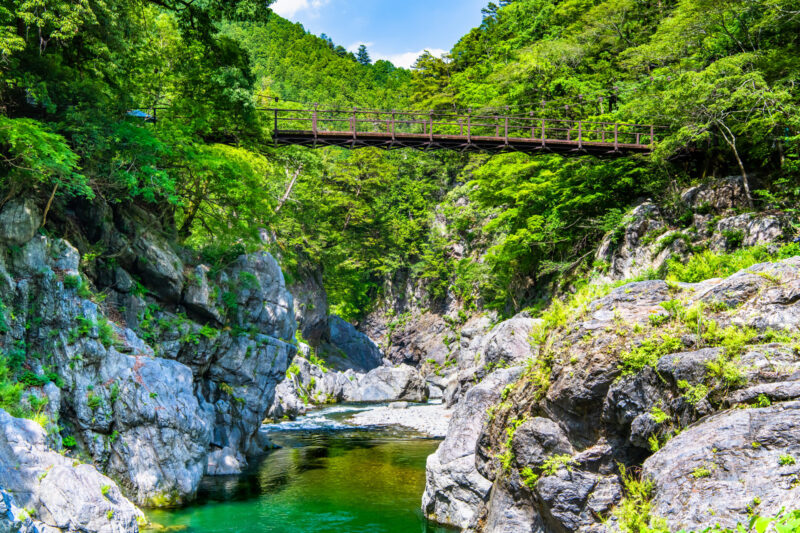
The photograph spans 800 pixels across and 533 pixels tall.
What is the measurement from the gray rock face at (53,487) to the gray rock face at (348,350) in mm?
28834

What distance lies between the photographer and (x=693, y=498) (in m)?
5.05

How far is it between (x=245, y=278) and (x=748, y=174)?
16.1m

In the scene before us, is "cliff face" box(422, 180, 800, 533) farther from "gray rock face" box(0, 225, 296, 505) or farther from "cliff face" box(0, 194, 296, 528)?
"cliff face" box(0, 194, 296, 528)

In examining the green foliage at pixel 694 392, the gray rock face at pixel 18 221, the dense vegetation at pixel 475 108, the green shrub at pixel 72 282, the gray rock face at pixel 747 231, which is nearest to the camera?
the green foliage at pixel 694 392

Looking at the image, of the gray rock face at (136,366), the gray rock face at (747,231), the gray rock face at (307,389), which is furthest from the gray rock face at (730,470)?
the gray rock face at (307,389)

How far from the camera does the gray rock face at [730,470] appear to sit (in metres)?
4.63

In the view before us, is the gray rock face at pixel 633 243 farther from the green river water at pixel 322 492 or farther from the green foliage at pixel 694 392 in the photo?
the green foliage at pixel 694 392

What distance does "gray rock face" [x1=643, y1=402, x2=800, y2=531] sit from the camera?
4.63 m

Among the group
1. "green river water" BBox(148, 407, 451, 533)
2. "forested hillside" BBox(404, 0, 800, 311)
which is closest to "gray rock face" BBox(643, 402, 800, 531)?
"green river water" BBox(148, 407, 451, 533)

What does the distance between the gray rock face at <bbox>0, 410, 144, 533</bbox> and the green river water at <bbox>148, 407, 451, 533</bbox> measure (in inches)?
80.5

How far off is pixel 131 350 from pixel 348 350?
92.7 feet

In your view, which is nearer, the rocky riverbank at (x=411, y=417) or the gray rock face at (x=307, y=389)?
the rocky riverbank at (x=411, y=417)

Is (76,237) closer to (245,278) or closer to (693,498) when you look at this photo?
(245,278)

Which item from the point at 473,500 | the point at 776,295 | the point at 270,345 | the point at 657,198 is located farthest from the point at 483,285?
the point at 776,295
